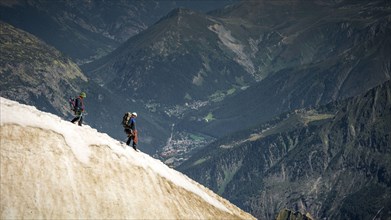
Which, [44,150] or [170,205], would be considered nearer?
[44,150]

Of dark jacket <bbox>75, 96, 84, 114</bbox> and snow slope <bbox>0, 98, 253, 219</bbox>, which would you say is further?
dark jacket <bbox>75, 96, 84, 114</bbox>

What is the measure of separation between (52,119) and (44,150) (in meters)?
5.86

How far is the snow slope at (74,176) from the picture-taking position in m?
97.1

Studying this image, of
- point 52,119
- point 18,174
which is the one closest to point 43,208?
point 18,174

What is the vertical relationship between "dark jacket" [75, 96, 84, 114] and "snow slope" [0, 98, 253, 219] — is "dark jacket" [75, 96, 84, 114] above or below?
above

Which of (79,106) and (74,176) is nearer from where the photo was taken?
(74,176)

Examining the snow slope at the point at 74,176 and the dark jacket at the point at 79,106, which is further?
the dark jacket at the point at 79,106

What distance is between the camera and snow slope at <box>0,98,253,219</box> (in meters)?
97.1

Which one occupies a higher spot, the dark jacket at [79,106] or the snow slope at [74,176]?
the dark jacket at [79,106]

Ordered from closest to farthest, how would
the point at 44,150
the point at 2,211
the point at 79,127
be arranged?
the point at 2,211 < the point at 44,150 < the point at 79,127

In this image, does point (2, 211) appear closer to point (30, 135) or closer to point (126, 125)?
point (30, 135)

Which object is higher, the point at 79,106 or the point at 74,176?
the point at 79,106

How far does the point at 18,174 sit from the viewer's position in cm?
9712

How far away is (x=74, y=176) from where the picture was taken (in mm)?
101938
